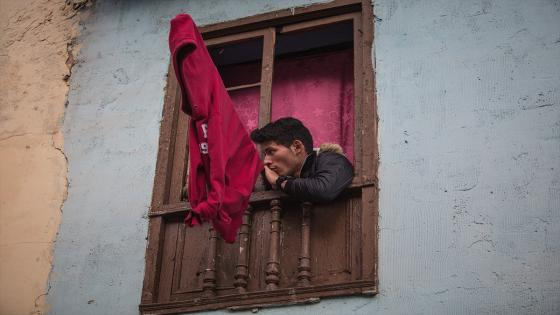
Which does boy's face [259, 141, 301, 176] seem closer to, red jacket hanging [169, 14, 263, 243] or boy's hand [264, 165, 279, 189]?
boy's hand [264, 165, 279, 189]

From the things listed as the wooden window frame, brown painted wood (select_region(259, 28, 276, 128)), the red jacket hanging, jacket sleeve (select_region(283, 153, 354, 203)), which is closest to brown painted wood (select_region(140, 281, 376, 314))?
the wooden window frame

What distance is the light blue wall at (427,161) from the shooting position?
4047 millimetres

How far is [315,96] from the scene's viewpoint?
18.1 ft

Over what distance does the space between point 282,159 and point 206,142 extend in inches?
26.7

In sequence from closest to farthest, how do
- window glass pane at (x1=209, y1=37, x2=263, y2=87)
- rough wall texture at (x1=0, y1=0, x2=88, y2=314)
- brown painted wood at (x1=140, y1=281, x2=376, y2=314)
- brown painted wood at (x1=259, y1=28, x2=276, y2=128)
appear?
brown painted wood at (x1=140, y1=281, x2=376, y2=314)
rough wall texture at (x1=0, y1=0, x2=88, y2=314)
brown painted wood at (x1=259, y1=28, x2=276, y2=128)
window glass pane at (x1=209, y1=37, x2=263, y2=87)

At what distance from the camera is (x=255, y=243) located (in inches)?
182

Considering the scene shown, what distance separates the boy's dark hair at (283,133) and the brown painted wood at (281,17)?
0.91 meters

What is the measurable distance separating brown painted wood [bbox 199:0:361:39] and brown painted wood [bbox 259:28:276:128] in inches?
3.3

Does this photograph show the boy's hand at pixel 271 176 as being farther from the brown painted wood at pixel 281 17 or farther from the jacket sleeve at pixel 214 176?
the brown painted wood at pixel 281 17

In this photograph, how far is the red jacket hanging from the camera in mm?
4051

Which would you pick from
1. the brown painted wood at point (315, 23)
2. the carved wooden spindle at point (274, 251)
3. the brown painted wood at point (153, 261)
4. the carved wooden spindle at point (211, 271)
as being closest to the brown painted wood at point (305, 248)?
the carved wooden spindle at point (274, 251)

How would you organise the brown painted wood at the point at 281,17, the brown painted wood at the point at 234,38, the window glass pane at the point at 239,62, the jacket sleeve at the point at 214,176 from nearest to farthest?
the jacket sleeve at the point at 214,176
the brown painted wood at the point at 281,17
the brown painted wood at the point at 234,38
the window glass pane at the point at 239,62

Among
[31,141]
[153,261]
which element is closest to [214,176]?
[153,261]

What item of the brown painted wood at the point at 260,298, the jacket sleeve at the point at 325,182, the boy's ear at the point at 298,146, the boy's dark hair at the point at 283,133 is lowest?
the brown painted wood at the point at 260,298
